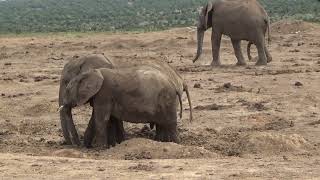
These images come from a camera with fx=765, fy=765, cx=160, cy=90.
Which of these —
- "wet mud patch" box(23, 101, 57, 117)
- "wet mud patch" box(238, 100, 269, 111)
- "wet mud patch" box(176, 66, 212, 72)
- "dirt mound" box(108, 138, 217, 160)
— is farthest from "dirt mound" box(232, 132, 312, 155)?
"wet mud patch" box(176, 66, 212, 72)

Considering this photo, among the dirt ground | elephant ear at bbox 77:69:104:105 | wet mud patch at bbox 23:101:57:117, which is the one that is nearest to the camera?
the dirt ground

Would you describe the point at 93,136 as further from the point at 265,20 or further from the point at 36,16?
the point at 36,16

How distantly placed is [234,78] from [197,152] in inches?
313

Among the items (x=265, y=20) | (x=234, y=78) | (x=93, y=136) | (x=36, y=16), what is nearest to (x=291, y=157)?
(x=93, y=136)

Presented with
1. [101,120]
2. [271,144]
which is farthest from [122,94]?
[271,144]

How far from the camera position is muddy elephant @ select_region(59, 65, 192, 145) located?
33.6 feet

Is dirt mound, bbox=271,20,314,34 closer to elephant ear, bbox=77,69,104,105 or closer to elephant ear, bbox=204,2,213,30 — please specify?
elephant ear, bbox=204,2,213,30

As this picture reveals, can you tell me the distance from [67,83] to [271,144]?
3.21 metres

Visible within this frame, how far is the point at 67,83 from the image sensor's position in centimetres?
1124

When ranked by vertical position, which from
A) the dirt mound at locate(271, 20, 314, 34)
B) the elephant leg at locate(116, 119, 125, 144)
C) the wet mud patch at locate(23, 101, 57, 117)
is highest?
the elephant leg at locate(116, 119, 125, 144)

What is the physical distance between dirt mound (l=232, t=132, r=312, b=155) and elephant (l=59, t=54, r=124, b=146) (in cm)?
173

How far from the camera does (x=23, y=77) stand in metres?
18.9

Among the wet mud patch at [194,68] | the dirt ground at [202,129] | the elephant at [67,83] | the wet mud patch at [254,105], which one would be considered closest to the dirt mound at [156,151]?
the dirt ground at [202,129]

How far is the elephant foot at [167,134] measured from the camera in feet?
34.8
